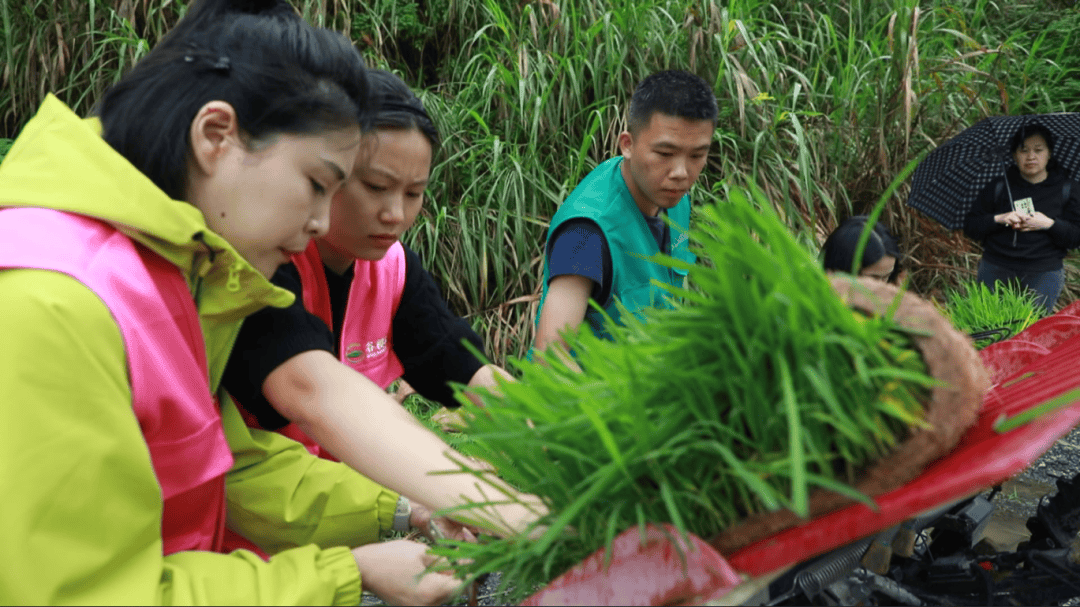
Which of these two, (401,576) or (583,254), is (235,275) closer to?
(401,576)

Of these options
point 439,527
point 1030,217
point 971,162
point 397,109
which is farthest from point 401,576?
point 1030,217

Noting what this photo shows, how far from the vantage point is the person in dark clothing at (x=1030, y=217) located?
4.95m

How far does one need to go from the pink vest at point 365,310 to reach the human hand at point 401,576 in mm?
509

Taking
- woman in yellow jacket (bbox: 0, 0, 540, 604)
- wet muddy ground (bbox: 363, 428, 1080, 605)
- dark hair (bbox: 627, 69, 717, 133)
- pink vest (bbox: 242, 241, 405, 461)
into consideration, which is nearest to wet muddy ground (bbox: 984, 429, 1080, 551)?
wet muddy ground (bbox: 363, 428, 1080, 605)

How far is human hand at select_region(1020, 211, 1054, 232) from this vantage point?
493 cm

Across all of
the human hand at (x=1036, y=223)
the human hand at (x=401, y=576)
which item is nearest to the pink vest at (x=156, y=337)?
the human hand at (x=401, y=576)

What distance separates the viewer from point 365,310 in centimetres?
181

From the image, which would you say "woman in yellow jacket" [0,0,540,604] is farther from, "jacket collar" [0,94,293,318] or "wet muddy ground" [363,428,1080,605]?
"wet muddy ground" [363,428,1080,605]

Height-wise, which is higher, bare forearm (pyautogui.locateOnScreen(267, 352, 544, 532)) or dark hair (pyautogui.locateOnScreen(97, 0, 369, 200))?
dark hair (pyautogui.locateOnScreen(97, 0, 369, 200))

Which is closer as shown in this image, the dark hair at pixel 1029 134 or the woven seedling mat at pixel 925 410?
the woven seedling mat at pixel 925 410

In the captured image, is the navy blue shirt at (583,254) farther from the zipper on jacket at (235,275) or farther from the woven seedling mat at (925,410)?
the woven seedling mat at (925,410)

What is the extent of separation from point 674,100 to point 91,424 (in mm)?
2307

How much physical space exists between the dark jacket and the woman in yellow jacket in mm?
4673

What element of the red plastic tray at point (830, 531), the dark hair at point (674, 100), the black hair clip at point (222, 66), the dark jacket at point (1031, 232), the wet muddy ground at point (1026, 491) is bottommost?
the wet muddy ground at point (1026, 491)
